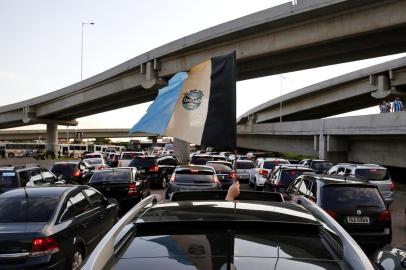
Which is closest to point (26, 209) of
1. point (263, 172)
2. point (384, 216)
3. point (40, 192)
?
point (40, 192)

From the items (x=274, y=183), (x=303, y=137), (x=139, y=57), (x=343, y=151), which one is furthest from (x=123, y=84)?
(x=274, y=183)

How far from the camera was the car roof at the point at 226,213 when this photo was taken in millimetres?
3020

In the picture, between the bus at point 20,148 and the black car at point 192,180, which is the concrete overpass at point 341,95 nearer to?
the black car at point 192,180

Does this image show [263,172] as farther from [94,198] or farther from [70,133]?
[70,133]

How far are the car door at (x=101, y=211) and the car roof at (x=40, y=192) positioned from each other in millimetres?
638

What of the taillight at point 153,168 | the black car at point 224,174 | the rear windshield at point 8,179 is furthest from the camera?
the taillight at point 153,168

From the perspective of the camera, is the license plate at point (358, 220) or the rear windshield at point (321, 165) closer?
the license plate at point (358, 220)

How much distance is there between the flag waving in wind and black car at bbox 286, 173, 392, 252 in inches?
140

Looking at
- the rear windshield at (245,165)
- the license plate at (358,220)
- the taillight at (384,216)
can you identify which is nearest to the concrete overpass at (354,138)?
the rear windshield at (245,165)

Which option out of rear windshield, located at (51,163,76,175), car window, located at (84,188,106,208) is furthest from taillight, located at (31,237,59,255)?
rear windshield, located at (51,163,76,175)

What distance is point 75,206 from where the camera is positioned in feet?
27.6

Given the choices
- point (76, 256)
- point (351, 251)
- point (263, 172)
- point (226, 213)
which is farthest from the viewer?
point (263, 172)

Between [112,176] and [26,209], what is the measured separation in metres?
8.58

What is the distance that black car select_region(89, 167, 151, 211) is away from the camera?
1566cm
